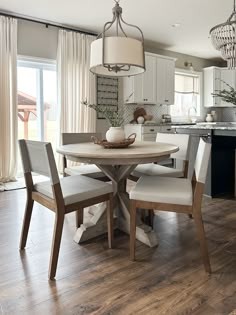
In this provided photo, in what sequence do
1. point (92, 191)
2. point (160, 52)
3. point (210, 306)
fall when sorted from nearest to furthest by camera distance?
point (210, 306)
point (92, 191)
point (160, 52)

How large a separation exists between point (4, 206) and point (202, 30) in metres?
4.39

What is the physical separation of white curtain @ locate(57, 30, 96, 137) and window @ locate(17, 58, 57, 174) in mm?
235

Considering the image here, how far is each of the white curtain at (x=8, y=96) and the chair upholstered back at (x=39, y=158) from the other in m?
2.40

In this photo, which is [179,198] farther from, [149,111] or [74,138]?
[149,111]

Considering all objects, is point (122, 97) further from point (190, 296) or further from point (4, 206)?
point (190, 296)

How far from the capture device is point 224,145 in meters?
Result: 3.65

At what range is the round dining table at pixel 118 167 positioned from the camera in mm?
1938

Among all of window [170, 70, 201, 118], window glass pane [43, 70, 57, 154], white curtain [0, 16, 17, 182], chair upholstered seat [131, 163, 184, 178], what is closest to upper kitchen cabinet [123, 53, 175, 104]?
window [170, 70, 201, 118]

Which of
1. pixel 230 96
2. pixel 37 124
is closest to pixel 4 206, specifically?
pixel 37 124

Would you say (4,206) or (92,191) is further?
(4,206)

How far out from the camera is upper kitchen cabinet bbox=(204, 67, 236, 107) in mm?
7047

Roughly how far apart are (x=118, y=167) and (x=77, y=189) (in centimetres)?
64

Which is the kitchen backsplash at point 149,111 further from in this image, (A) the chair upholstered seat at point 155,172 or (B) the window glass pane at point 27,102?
(A) the chair upholstered seat at point 155,172

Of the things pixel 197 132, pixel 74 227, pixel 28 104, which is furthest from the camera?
pixel 28 104
